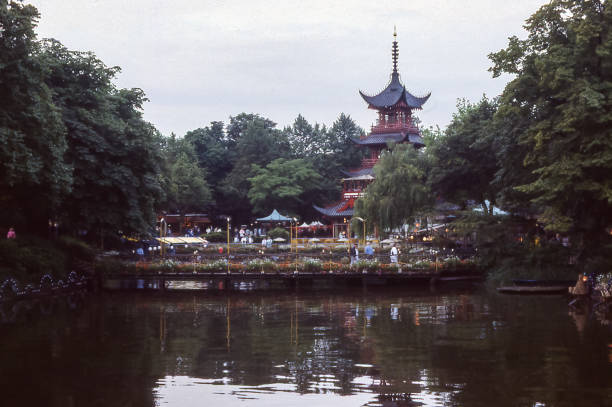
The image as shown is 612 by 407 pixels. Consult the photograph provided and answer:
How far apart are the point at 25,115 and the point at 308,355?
1610cm

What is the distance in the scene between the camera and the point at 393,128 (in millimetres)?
80375

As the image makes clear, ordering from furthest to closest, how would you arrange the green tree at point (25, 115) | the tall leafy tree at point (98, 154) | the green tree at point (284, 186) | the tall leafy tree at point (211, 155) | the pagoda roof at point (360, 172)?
the tall leafy tree at point (211, 155) < the green tree at point (284, 186) < the pagoda roof at point (360, 172) < the tall leafy tree at point (98, 154) < the green tree at point (25, 115)

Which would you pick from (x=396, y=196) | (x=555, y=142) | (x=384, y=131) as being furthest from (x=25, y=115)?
(x=384, y=131)

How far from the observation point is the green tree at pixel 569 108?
26781 mm

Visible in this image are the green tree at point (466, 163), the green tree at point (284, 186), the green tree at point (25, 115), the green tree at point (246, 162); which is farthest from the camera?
the green tree at point (246, 162)

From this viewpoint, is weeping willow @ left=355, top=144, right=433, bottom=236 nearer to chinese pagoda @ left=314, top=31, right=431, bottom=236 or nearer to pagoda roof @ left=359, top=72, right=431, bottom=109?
chinese pagoda @ left=314, top=31, right=431, bottom=236

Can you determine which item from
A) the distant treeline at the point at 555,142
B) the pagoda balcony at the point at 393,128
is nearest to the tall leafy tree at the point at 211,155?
the pagoda balcony at the point at 393,128

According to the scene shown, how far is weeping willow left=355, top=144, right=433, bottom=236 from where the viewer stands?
45500 millimetres

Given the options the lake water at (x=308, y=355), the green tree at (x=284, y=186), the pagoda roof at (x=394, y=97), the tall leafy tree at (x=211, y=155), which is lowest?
the lake water at (x=308, y=355)

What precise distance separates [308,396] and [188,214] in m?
77.4

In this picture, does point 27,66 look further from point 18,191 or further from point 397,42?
point 397,42

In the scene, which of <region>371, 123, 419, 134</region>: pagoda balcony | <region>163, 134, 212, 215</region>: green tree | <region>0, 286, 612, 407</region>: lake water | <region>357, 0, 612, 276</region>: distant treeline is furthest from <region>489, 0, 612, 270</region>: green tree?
<region>371, 123, 419, 134</region>: pagoda balcony

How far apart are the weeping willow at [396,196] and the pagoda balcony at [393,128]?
107ft

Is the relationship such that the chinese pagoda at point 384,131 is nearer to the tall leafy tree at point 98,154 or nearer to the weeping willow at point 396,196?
the weeping willow at point 396,196
